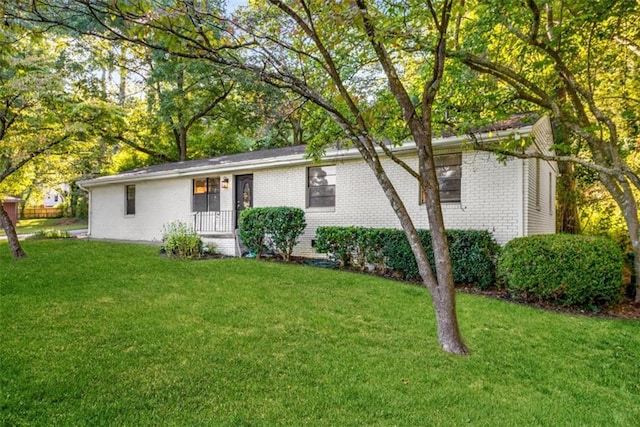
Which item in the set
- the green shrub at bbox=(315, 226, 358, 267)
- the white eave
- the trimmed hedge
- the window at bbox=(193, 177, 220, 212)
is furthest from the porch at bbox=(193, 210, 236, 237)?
the trimmed hedge

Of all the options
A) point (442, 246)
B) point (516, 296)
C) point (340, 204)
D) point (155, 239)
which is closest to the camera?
point (442, 246)

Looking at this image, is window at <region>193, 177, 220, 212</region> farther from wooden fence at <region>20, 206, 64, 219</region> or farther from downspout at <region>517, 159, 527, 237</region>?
wooden fence at <region>20, 206, 64, 219</region>

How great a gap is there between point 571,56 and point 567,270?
3938mm

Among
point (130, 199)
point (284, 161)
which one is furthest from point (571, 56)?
point (130, 199)

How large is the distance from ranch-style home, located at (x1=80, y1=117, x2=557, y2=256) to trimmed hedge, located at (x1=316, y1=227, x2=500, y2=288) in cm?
79

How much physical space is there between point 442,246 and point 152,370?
3043 millimetres

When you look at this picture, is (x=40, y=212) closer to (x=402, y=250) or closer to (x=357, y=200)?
(x=357, y=200)

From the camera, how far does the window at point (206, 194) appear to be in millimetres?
12555

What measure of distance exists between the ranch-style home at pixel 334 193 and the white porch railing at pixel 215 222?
0.11ft

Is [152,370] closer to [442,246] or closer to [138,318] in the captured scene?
[138,318]

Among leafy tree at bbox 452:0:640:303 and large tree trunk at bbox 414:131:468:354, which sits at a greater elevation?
leafy tree at bbox 452:0:640:303

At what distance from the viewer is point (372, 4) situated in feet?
14.7

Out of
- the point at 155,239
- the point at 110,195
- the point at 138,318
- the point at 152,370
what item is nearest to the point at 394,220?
the point at 138,318

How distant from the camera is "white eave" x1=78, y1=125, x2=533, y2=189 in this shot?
749cm
